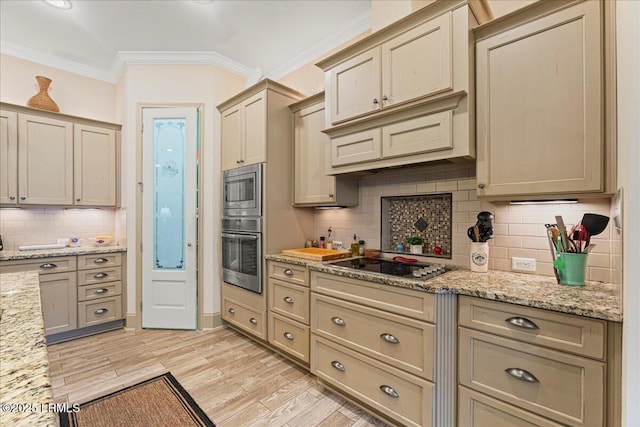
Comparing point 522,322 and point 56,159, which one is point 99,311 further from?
point 522,322

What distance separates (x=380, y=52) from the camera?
2.07 meters

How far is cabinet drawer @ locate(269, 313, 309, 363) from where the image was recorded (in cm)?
239

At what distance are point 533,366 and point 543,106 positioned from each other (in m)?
1.29

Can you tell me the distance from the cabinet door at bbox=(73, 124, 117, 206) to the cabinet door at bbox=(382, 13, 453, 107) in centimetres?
335

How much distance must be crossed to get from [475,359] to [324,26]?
299 cm

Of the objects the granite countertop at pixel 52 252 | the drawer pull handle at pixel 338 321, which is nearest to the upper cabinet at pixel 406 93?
the drawer pull handle at pixel 338 321

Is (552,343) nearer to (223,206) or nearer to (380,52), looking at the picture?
(380,52)

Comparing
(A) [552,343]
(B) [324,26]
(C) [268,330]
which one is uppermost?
(B) [324,26]

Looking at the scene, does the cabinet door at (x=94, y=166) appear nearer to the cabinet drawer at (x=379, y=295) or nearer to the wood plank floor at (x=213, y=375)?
the wood plank floor at (x=213, y=375)

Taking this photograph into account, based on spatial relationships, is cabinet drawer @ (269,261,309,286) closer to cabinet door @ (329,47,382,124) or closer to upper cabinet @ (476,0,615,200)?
cabinet door @ (329,47,382,124)

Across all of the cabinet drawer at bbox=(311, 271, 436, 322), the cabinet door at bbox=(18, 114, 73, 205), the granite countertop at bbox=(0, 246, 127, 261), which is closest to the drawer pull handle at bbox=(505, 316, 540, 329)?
the cabinet drawer at bbox=(311, 271, 436, 322)

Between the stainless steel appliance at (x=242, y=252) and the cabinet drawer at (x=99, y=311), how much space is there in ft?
4.10

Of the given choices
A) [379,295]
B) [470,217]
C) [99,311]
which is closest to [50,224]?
[99,311]

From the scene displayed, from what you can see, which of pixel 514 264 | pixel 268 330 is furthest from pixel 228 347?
pixel 514 264
